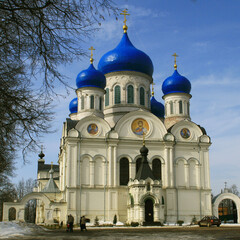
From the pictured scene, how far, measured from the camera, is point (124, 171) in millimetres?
30984

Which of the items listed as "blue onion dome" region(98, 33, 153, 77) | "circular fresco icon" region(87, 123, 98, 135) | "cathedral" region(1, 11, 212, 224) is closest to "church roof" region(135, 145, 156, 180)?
"cathedral" region(1, 11, 212, 224)

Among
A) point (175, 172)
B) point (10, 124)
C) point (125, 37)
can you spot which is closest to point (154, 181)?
point (175, 172)

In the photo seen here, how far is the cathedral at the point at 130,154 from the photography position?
29.4m

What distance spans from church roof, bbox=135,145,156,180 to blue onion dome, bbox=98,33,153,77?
8.33 metres

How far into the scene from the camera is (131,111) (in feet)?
108

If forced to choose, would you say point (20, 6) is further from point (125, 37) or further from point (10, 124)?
point (125, 37)

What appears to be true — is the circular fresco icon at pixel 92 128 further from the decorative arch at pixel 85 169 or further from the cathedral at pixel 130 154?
the decorative arch at pixel 85 169

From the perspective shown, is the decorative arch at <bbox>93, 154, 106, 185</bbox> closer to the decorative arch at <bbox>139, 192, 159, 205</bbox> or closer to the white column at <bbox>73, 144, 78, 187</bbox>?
the white column at <bbox>73, 144, 78, 187</bbox>

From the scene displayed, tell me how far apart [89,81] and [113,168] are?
7.69 m

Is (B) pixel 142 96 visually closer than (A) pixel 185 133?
No

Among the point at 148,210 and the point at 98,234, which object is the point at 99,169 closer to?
the point at 148,210

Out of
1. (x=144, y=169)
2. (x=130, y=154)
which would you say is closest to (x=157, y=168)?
(x=130, y=154)

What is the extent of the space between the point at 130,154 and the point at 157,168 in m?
2.46

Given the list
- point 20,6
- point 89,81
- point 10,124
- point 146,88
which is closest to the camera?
point 20,6
